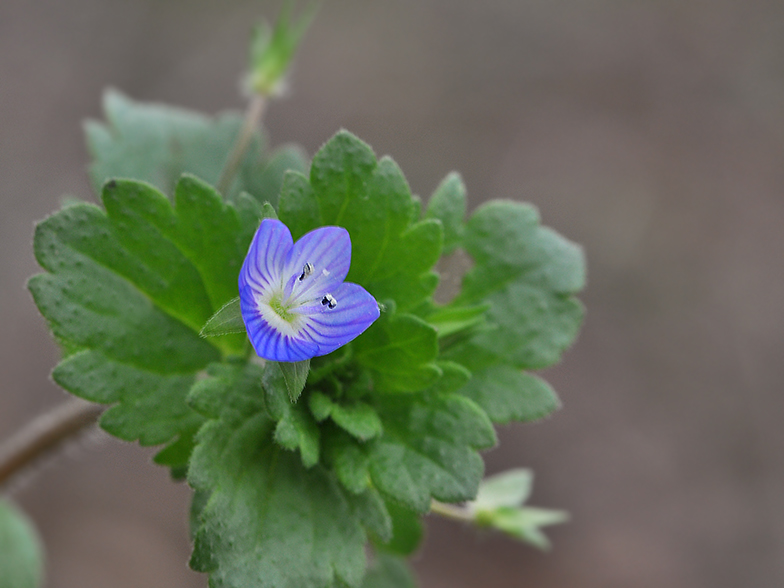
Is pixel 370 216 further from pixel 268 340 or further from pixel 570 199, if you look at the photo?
pixel 570 199

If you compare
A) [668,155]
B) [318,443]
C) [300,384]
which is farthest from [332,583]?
[668,155]

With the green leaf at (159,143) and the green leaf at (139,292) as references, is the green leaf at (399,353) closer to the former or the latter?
the green leaf at (139,292)

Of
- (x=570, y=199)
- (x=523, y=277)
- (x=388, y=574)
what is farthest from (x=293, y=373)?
(x=570, y=199)

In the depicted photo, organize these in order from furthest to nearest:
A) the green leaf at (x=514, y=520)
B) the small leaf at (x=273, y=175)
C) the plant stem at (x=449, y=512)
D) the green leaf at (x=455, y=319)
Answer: the small leaf at (x=273, y=175) < the green leaf at (x=514, y=520) < the plant stem at (x=449, y=512) < the green leaf at (x=455, y=319)

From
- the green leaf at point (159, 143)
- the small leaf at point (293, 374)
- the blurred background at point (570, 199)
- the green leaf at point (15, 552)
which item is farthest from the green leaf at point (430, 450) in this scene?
the blurred background at point (570, 199)

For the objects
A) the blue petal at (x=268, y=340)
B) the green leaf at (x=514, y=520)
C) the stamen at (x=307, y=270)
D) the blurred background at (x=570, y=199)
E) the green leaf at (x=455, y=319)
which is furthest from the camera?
the blurred background at (x=570, y=199)

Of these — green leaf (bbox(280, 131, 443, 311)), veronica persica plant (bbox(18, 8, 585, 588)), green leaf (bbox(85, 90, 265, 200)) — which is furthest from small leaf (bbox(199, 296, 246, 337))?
green leaf (bbox(85, 90, 265, 200))
